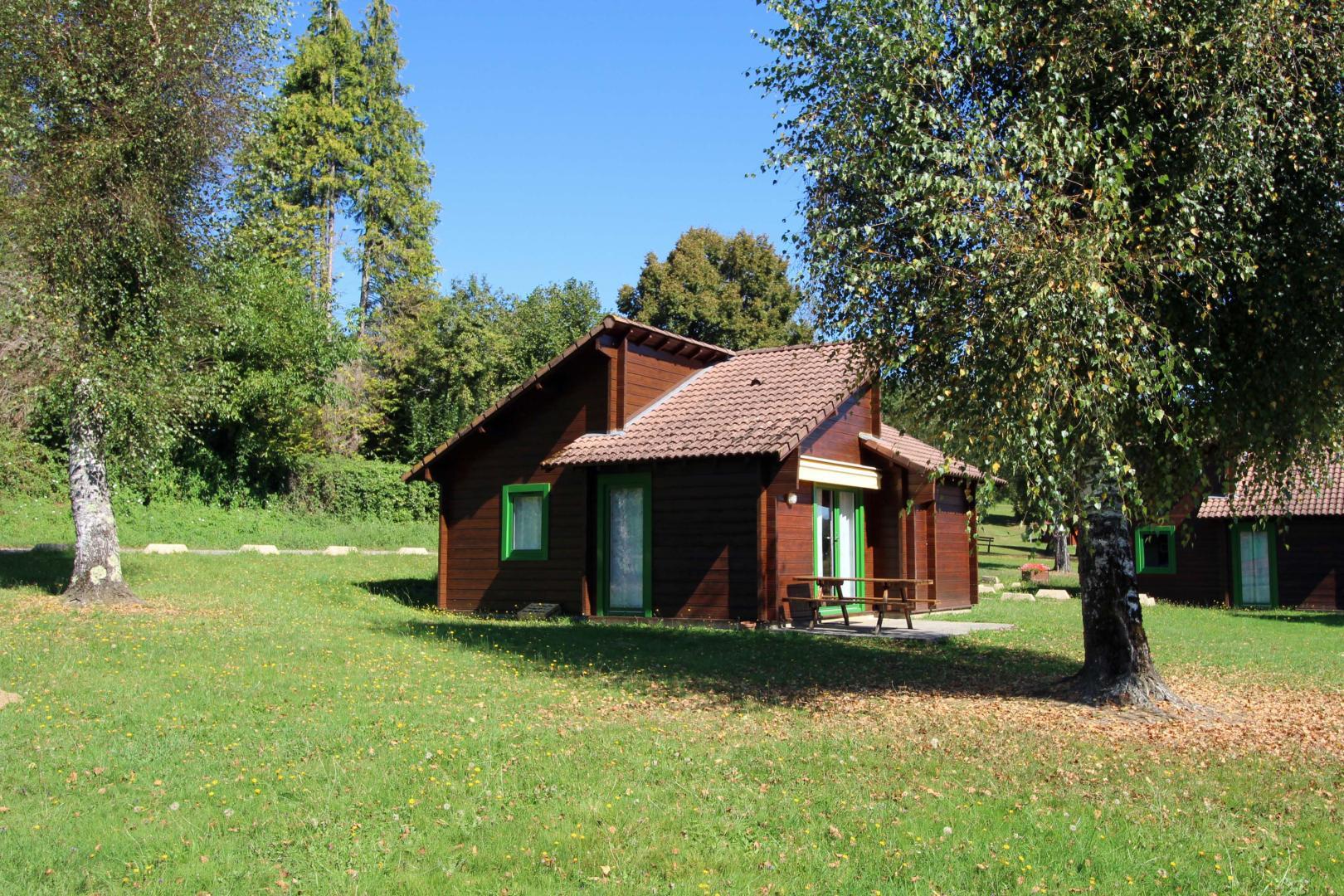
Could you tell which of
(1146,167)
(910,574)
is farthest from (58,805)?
(910,574)

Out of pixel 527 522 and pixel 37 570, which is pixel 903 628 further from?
pixel 37 570

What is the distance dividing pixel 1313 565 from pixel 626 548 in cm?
2048

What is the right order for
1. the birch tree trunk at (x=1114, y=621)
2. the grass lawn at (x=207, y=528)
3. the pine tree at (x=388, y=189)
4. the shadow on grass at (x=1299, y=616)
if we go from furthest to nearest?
1. the pine tree at (x=388, y=189)
2. the grass lawn at (x=207, y=528)
3. the shadow on grass at (x=1299, y=616)
4. the birch tree trunk at (x=1114, y=621)

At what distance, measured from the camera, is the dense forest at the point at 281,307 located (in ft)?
55.1

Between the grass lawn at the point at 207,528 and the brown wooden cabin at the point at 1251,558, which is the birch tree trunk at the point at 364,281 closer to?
the grass lawn at the point at 207,528

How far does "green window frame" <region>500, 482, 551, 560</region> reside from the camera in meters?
20.3

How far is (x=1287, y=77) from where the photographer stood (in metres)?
10.1

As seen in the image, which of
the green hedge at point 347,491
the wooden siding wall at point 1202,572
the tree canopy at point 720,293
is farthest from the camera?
the tree canopy at point 720,293

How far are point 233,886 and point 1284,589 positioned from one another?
30.2 meters

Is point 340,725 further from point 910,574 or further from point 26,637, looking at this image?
point 910,574

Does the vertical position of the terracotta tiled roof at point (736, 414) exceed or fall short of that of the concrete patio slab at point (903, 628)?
it exceeds it

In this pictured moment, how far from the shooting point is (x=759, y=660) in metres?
14.0

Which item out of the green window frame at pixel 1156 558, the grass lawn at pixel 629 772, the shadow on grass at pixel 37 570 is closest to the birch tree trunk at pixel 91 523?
the shadow on grass at pixel 37 570

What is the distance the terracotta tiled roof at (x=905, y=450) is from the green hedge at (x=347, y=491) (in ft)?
58.8
